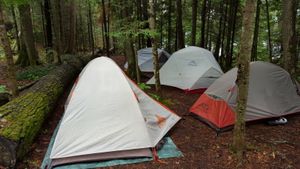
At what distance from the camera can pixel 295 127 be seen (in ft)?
19.3

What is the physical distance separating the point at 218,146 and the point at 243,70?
1.74m

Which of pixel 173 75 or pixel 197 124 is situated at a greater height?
pixel 173 75

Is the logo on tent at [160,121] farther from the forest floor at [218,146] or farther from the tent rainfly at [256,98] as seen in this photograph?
the tent rainfly at [256,98]

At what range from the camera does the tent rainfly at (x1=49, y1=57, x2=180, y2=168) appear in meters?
4.49

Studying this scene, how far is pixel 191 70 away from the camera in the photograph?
8.93 m

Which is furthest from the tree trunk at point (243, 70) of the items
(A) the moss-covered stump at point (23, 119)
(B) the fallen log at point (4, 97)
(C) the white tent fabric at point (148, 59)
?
(C) the white tent fabric at point (148, 59)

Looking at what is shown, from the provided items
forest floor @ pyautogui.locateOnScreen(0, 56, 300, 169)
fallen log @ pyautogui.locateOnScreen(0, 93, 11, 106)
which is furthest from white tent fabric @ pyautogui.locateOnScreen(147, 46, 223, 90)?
fallen log @ pyautogui.locateOnScreen(0, 93, 11, 106)

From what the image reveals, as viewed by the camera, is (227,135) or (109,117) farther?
(227,135)

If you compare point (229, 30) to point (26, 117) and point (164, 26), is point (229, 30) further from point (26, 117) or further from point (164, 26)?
point (26, 117)

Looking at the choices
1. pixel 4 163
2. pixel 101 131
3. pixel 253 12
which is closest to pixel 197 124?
pixel 101 131

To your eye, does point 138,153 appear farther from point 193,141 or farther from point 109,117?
point 193,141

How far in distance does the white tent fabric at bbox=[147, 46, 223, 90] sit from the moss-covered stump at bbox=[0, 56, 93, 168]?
3.88 metres

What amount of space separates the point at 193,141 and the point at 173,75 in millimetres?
4194

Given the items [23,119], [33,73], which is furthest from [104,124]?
[33,73]
